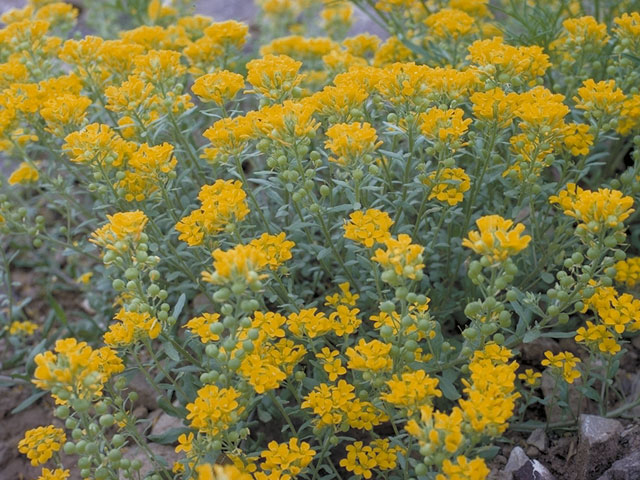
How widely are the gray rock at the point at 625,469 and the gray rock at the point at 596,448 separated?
0.33 feet

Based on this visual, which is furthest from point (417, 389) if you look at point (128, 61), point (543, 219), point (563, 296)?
point (128, 61)

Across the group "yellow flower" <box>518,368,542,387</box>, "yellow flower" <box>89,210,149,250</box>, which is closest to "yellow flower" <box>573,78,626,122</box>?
"yellow flower" <box>518,368,542,387</box>

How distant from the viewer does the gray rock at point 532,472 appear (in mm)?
3057

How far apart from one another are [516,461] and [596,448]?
35cm

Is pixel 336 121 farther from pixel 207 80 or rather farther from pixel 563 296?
pixel 563 296

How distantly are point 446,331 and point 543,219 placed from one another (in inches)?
32.3

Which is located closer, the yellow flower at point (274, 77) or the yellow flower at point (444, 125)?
the yellow flower at point (444, 125)

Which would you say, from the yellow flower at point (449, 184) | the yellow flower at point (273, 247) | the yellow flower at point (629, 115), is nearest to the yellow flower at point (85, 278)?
the yellow flower at point (273, 247)

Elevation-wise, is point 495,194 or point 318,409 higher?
point 495,194

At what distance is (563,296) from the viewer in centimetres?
290

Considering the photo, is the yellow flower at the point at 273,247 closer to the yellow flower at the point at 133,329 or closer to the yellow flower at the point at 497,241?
the yellow flower at the point at 133,329

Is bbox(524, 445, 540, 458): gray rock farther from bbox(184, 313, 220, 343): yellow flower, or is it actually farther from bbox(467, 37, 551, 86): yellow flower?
bbox(467, 37, 551, 86): yellow flower

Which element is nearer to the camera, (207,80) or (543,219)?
(207,80)

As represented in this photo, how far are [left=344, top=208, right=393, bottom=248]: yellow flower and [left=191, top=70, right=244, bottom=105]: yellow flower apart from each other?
989 millimetres
